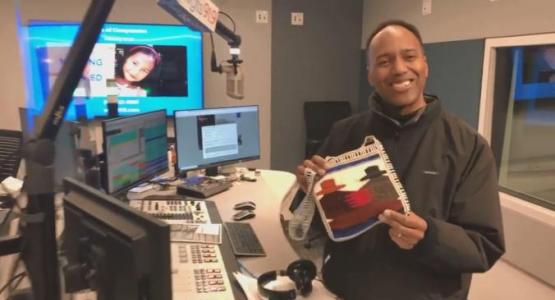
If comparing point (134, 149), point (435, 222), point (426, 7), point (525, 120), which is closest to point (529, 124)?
point (525, 120)

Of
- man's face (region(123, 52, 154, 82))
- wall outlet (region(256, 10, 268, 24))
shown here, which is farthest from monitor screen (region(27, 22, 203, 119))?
→ wall outlet (region(256, 10, 268, 24))

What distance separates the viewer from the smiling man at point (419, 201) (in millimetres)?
1187

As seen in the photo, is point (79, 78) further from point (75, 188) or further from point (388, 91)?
point (388, 91)

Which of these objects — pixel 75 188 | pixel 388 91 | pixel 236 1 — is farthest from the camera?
pixel 236 1

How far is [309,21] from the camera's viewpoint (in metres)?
4.59

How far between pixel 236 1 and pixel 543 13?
2.77m

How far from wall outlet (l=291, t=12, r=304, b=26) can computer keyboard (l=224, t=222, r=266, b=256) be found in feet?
9.75

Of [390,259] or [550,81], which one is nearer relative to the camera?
[390,259]

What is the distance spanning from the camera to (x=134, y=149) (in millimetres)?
2193

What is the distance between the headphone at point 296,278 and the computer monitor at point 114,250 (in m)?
0.68

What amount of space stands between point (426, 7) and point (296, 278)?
2.77 metres

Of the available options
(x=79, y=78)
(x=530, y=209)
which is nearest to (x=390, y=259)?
(x=79, y=78)

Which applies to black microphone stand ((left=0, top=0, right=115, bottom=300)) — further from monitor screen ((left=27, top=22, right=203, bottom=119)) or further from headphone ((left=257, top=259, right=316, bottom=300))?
monitor screen ((left=27, top=22, right=203, bottom=119))

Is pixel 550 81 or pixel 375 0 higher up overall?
pixel 375 0
